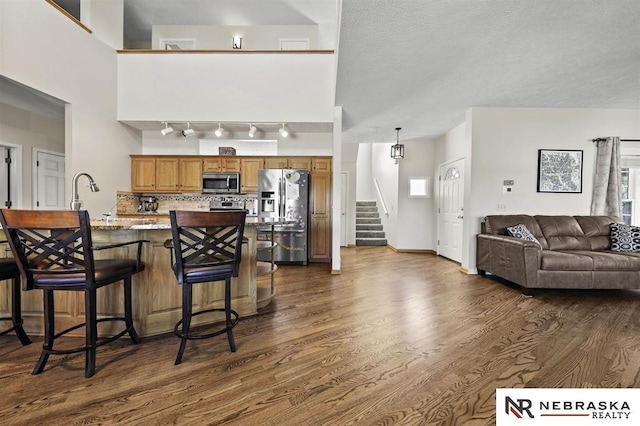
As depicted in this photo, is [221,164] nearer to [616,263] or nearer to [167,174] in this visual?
[167,174]

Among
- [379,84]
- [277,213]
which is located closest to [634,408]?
[379,84]

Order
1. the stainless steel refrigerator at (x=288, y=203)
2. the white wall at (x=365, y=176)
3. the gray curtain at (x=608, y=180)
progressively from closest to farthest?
the gray curtain at (x=608, y=180), the stainless steel refrigerator at (x=288, y=203), the white wall at (x=365, y=176)

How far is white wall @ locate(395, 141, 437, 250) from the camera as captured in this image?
22.6 feet

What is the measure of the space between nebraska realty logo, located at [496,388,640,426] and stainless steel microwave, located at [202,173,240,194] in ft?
15.7

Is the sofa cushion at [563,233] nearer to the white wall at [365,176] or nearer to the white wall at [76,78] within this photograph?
the white wall at [365,176]

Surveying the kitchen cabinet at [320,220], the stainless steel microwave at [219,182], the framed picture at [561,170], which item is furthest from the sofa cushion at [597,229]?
the stainless steel microwave at [219,182]

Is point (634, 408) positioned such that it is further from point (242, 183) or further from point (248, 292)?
point (242, 183)

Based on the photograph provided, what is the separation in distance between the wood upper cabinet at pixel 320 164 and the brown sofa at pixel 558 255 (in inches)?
110

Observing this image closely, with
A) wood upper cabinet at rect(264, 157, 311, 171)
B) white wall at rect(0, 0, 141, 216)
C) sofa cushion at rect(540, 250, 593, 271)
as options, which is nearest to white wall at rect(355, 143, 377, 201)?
wood upper cabinet at rect(264, 157, 311, 171)

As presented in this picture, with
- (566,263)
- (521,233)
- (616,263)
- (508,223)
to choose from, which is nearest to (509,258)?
(521,233)

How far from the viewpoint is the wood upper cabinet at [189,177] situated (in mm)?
5406

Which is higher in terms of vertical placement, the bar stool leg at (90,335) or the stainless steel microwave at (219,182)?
the stainless steel microwave at (219,182)

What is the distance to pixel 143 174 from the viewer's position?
5.32 m

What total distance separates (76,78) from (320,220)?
4.14 metres
